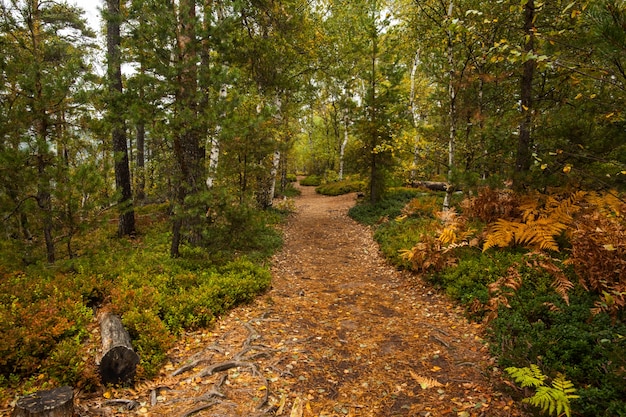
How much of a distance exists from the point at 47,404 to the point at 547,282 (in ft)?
22.4

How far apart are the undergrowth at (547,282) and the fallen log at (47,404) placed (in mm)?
4483

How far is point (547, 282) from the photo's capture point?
5.39 m

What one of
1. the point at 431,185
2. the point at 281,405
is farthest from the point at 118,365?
the point at 431,185

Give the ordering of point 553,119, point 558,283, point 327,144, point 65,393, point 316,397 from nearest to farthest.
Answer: point 65,393 → point 316,397 → point 558,283 → point 553,119 → point 327,144

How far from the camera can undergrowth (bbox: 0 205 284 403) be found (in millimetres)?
3898

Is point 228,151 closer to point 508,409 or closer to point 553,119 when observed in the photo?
point 553,119

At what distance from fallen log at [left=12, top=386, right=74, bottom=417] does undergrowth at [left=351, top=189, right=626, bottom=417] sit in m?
4.48

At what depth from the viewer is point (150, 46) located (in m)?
6.53

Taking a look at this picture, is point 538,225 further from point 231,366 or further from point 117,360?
point 117,360

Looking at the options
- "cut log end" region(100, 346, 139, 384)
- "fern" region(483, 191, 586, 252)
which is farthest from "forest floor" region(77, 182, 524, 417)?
"fern" region(483, 191, 586, 252)

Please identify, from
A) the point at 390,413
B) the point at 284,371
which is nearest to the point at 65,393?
the point at 284,371

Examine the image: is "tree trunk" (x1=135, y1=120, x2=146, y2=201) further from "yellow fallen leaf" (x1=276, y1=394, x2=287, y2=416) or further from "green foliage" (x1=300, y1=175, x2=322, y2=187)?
"green foliage" (x1=300, y1=175, x2=322, y2=187)

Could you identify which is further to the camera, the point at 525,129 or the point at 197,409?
the point at 525,129

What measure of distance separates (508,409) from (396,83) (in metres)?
13.4
